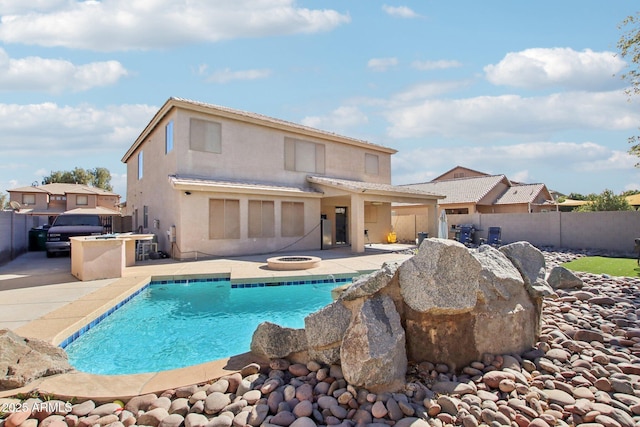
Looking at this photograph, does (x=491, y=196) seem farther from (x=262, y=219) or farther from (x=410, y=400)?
(x=410, y=400)

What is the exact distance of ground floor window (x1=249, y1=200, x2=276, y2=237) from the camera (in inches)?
595

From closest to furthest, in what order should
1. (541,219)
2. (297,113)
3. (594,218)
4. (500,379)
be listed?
(500,379), (594,218), (541,219), (297,113)

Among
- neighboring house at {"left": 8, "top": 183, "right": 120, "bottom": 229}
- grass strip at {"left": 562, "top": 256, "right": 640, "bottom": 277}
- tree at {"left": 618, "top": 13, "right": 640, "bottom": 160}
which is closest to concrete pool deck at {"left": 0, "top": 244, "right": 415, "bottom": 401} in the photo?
grass strip at {"left": 562, "top": 256, "right": 640, "bottom": 277}

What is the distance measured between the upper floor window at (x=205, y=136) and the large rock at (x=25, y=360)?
11211 mm

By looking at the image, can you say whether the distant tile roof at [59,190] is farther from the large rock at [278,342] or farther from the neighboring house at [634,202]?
the neighboring house at [634,202]

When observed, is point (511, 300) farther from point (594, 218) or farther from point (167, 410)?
point (594, 218)

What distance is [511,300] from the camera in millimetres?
4211

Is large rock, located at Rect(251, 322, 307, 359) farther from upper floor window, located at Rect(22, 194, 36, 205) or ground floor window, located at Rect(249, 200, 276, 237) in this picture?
upper floor window, located at Rect(22, 194, 36, 205)

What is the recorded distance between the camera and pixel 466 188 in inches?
1186

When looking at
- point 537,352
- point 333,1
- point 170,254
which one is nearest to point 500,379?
point 537,352

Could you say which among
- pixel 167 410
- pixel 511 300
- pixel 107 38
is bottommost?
pixel 167 410

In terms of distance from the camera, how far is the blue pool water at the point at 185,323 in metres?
5.09

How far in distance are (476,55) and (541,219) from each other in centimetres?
1133

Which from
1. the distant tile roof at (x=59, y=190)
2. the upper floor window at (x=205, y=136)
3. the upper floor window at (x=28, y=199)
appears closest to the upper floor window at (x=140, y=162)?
the upper floor window at (x=205, y=136)
